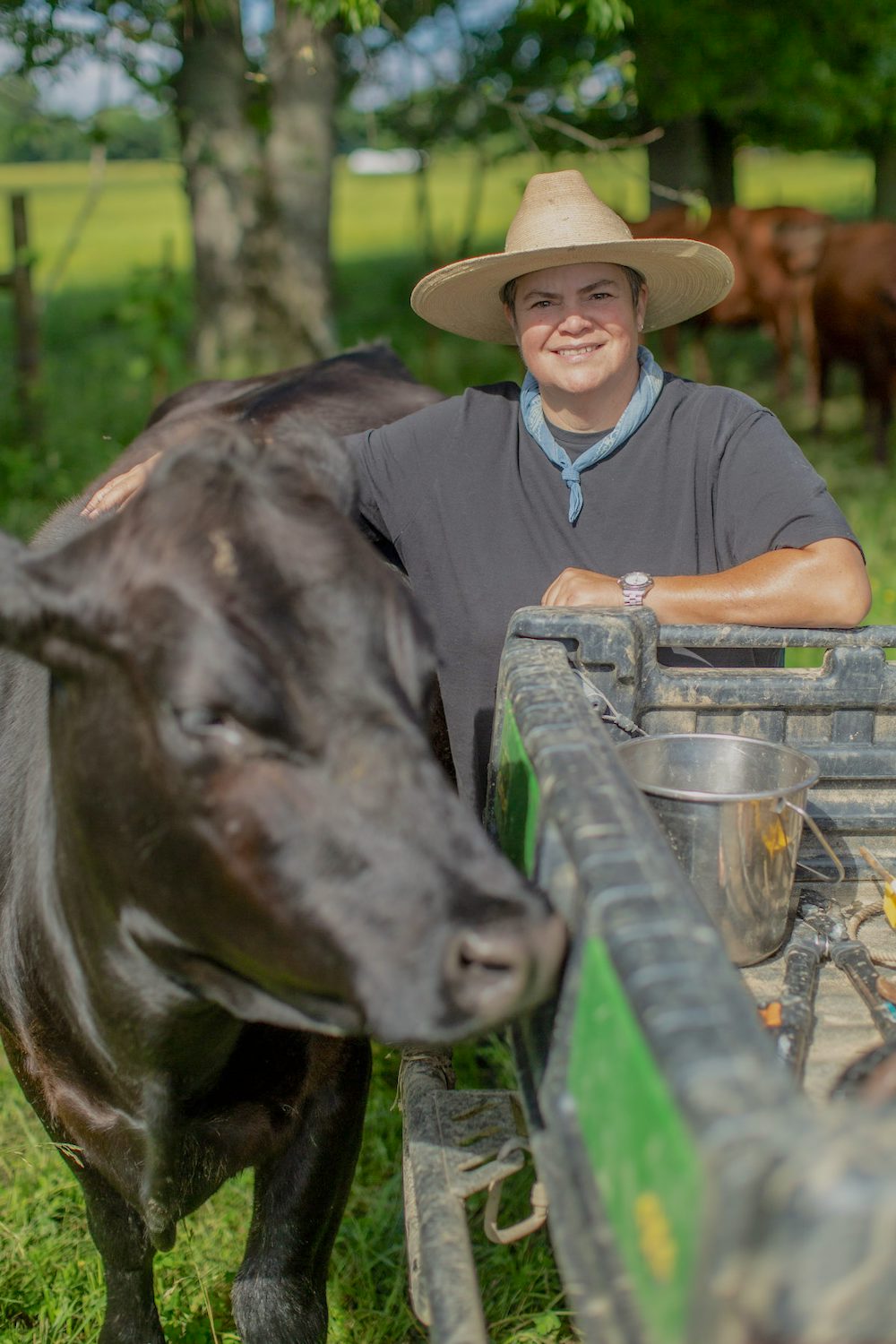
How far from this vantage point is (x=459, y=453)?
3.10 m

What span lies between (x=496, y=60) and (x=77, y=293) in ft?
37.1

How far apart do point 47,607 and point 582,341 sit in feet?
Answer: 5.32

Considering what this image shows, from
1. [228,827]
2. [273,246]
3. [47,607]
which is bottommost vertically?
[228,827]

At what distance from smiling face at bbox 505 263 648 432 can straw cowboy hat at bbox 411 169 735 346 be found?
0.14 ft

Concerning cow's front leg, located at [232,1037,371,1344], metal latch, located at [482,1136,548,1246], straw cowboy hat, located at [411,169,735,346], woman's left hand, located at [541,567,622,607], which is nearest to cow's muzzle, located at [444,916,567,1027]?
metal latch, located at [482,1136,548,1246]

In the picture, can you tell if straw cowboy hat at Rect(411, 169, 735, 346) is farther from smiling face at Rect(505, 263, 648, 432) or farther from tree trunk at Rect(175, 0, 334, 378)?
tree trunk at Rect(175, 0, 334, 378)

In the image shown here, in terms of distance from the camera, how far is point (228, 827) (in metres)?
1.60

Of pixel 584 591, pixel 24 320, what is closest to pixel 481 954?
pixel 584 591

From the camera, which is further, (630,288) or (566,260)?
(630,288)

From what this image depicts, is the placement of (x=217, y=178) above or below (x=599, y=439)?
above

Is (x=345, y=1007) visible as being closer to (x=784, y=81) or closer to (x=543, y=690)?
(x=543, y=690)

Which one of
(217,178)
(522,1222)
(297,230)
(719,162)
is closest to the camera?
(522,1222)

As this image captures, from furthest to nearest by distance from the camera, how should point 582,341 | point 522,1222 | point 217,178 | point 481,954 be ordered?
point 217,178 → point 582,341 → point 522,1222 → point 481,954

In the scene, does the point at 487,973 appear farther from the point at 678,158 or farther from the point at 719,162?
the point at 719,162
